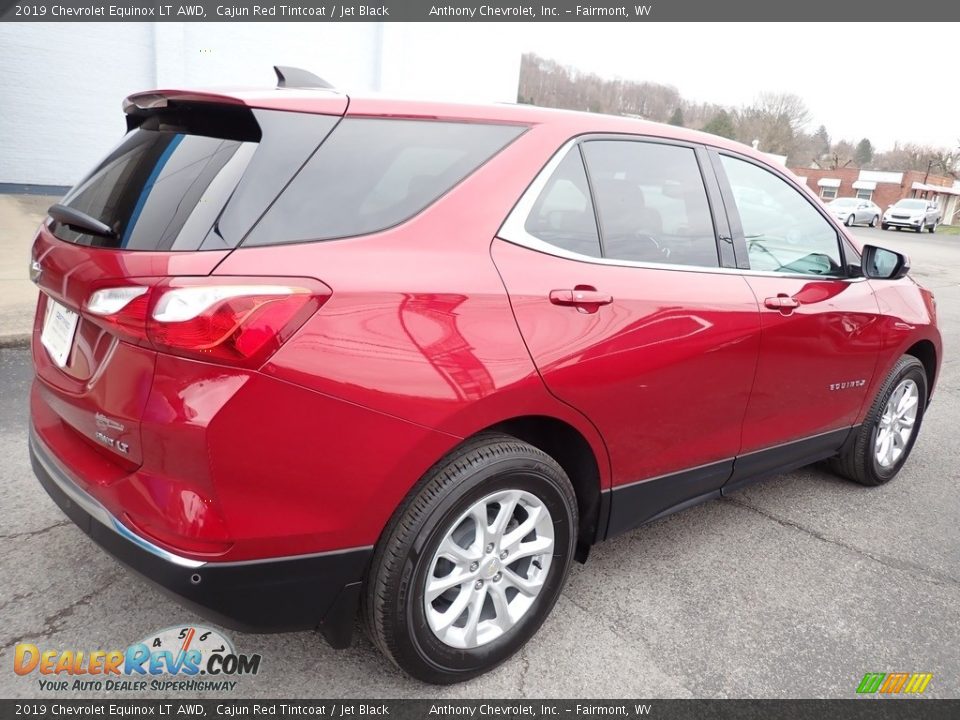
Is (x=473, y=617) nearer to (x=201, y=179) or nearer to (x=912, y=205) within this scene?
(x=201, y=179)

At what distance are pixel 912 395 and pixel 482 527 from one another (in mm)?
3175

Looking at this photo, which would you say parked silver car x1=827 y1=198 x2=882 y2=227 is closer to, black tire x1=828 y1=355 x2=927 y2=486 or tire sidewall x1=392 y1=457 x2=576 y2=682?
black tire x1=828 y1=355 x2=927 y2=486

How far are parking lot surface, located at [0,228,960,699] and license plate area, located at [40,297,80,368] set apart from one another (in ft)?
2.27

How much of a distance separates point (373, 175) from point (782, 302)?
6.10 ft

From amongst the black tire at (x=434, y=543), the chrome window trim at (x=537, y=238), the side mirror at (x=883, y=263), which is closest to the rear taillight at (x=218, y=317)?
the black tire at (x=434, y=543)

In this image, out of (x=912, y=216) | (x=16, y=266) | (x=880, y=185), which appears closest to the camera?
(x=16, y=266)

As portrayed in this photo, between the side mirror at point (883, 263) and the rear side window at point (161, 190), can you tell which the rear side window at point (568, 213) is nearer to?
the rear side window at point (161, 190)

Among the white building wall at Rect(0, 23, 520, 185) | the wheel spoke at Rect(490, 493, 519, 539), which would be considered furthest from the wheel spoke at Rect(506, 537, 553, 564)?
the white building wall at Rect(0, 23, 520, 185)

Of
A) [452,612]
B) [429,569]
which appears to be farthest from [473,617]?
[429,569]

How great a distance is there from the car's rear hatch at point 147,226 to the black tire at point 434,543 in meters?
0.71

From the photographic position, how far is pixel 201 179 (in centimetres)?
190

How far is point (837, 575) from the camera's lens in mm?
3100

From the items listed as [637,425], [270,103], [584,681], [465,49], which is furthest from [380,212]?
[465,49]

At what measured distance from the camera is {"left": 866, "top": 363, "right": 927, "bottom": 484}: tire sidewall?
153 inches
